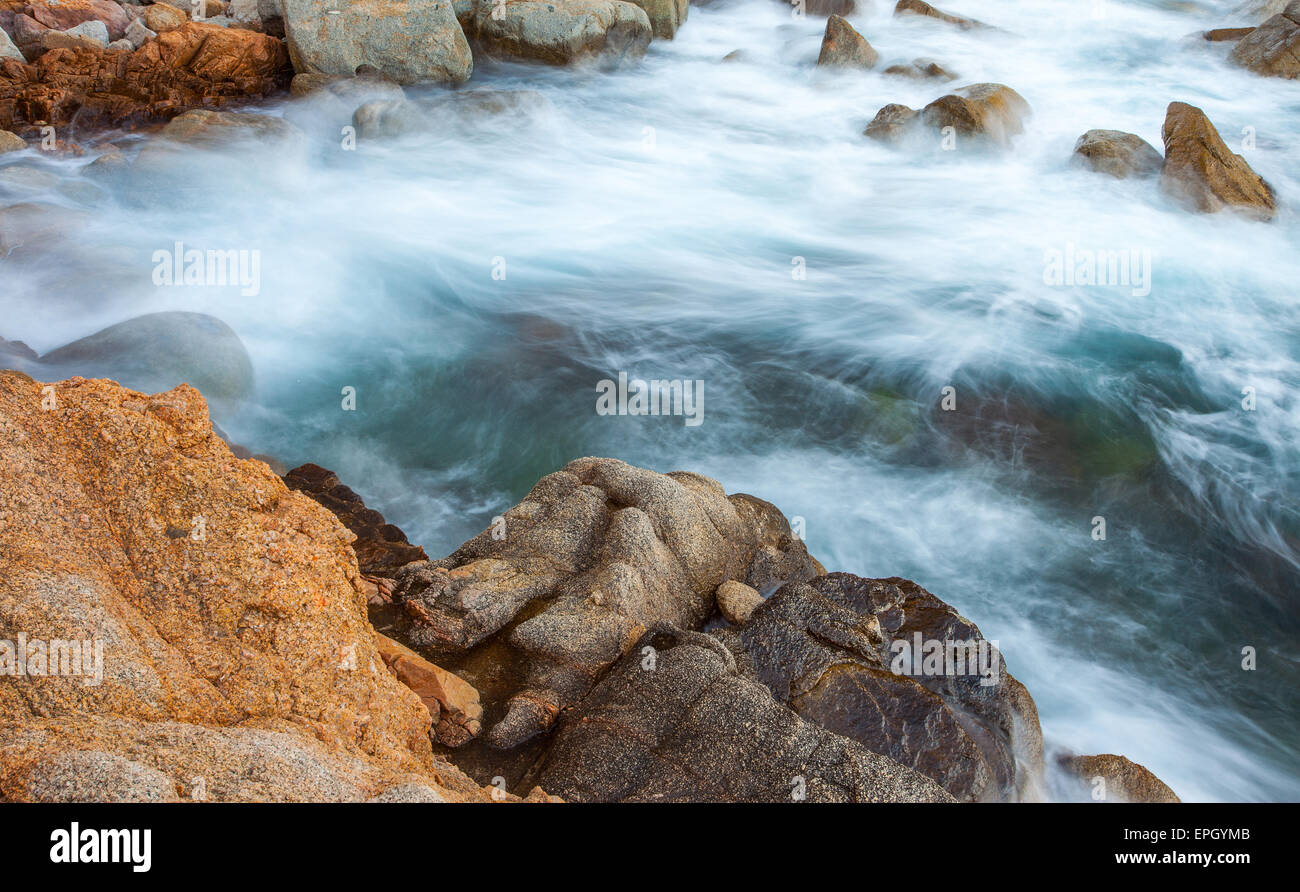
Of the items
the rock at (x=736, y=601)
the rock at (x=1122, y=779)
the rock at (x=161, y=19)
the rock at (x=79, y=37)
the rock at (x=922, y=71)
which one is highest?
the rock at (x=922, y=71)

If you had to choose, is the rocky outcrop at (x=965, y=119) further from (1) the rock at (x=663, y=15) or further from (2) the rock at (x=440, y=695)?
(2) the rock at (x=440, y=695)

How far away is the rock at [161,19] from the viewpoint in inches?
730

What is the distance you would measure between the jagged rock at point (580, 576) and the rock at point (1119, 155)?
12217mm

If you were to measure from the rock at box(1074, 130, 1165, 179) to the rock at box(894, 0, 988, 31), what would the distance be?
7.66 metres

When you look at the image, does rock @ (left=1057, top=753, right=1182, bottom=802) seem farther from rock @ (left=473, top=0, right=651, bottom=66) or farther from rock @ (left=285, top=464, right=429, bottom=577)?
rock @ (left=473, top=0, right=651, bottom=66)

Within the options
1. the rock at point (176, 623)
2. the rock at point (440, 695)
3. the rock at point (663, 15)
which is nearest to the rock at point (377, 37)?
the rock at point (663, 15)

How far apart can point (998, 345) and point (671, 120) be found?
9.60 m

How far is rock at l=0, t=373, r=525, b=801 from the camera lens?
138 inches

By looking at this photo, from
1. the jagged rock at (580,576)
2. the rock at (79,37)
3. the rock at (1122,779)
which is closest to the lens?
the jagged rock at (580,576)

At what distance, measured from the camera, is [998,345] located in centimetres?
1220

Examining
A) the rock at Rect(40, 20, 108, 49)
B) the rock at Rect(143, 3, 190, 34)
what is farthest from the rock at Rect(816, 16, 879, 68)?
the rock at Rect(40, 20, 108, 49)

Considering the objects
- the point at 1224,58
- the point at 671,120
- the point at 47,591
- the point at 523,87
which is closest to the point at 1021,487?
the point at 47,591

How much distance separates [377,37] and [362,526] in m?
13.6

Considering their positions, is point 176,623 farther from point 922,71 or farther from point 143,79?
point 922,71
